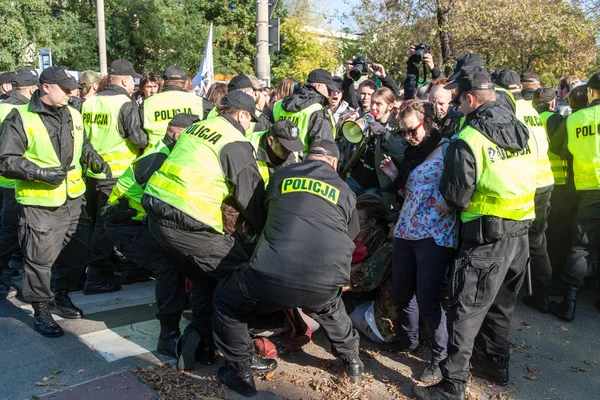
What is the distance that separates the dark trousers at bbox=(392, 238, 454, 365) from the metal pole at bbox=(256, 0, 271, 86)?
6.00m

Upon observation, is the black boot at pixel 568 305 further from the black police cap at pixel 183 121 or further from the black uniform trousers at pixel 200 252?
the black police cap at pixel 183 121

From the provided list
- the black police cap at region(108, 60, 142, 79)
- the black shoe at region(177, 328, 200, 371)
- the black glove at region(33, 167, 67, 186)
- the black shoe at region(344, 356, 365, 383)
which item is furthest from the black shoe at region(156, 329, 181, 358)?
the black police cap at region(108, 60, 142, 79)

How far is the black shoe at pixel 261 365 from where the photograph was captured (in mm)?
3859

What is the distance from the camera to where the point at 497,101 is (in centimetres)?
373

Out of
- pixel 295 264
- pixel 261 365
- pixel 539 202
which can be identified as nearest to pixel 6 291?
pixel 261 365

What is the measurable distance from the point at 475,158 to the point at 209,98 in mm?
3626

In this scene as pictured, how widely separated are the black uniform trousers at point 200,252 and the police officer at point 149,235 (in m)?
0.34

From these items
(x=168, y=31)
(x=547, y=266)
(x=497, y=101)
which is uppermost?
(x=168, y=31)

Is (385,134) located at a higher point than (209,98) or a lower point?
lower

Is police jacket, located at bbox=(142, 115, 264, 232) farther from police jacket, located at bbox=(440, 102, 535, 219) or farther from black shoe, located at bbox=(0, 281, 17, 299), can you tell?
black shoe, located at bbox=(0, 281, 17, 299)

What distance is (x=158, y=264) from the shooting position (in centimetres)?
424

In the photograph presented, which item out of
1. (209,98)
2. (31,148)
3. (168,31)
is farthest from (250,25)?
(31,148)

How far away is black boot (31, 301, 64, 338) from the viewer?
14.6 feet

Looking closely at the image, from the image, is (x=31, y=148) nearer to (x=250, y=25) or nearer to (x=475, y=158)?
(x=475, y=158)
